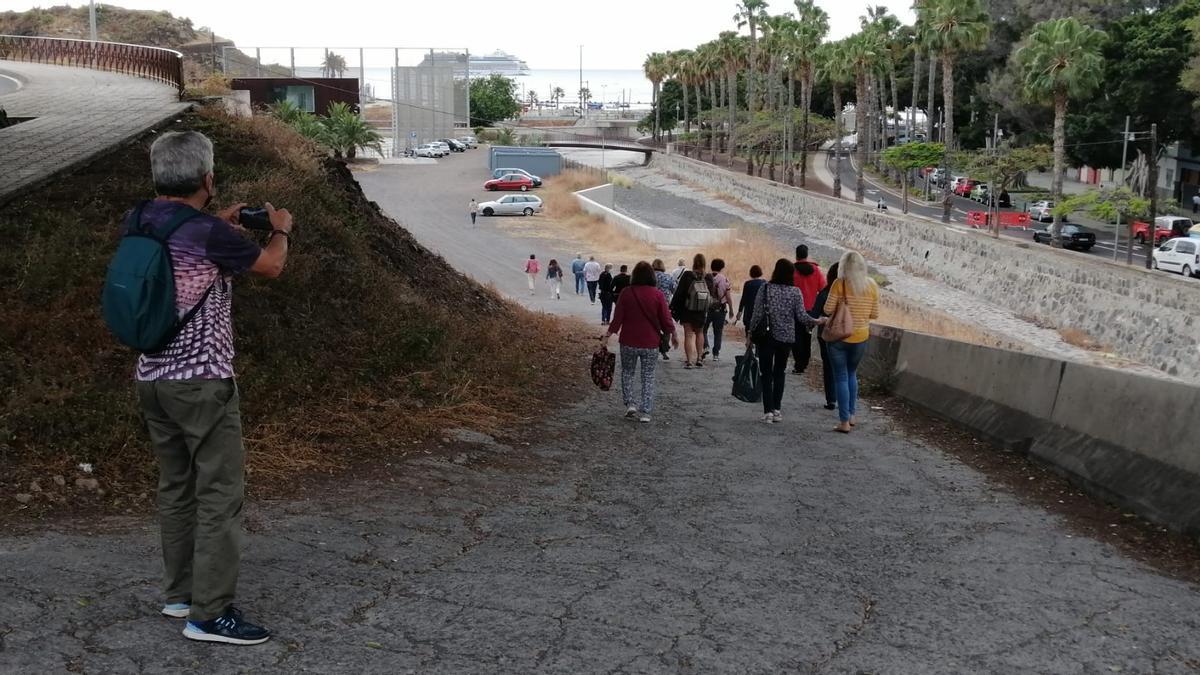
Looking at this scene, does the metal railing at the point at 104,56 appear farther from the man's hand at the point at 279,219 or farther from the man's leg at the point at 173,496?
the man's leg at the point at 173,496

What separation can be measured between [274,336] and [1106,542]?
6.05 metres

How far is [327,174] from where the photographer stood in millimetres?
14938

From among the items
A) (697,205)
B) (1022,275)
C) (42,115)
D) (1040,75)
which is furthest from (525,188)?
(42,115)

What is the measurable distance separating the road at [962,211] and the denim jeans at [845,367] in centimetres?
4998

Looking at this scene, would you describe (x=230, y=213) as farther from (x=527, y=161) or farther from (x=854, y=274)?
(x=527, y=161)

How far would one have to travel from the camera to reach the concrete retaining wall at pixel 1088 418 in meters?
7.06

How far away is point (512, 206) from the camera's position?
67812 mm

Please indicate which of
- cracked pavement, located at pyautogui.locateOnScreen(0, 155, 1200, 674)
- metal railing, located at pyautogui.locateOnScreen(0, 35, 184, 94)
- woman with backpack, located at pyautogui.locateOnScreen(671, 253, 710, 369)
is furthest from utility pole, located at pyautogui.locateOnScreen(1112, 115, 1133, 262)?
cracked pavement, located at pyautogui.locateOnScreen(0, 155, 1200, 674)

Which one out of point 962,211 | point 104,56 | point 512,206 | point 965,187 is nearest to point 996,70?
point 965,187

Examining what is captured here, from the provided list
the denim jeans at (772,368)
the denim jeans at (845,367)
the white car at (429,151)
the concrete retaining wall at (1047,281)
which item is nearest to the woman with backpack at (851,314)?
the denim jeans at (845,367)

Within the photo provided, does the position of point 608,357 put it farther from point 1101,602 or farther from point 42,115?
point 42,115

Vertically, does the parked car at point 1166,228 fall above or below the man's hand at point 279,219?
below

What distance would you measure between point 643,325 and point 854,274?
196 cm

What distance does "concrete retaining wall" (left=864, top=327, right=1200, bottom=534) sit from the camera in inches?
278
